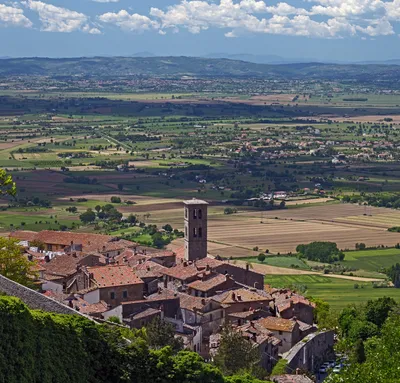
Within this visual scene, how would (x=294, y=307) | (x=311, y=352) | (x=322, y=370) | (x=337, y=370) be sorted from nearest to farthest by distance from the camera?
(x=337, y=370) < (x=322, y=370) < (x=311, y=352) < (x=294, y=307)

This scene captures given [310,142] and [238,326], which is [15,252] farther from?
Answer: [310,142]

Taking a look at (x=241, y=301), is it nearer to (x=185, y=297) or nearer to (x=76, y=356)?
(x=185, y=297)

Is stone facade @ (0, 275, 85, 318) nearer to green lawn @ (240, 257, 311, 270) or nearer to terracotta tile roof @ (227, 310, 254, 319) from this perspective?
terracotta tile roof @ (227, 310, 254, 319)

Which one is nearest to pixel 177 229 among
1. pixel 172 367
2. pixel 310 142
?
pixel 172 367

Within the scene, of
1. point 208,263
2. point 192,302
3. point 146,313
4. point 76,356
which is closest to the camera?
point 76,356

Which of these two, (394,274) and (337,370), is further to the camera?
(394,274)

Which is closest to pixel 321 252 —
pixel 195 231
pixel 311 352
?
pixel 195 231

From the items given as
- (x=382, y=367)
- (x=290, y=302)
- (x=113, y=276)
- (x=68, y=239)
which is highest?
(x=382, y=367)
